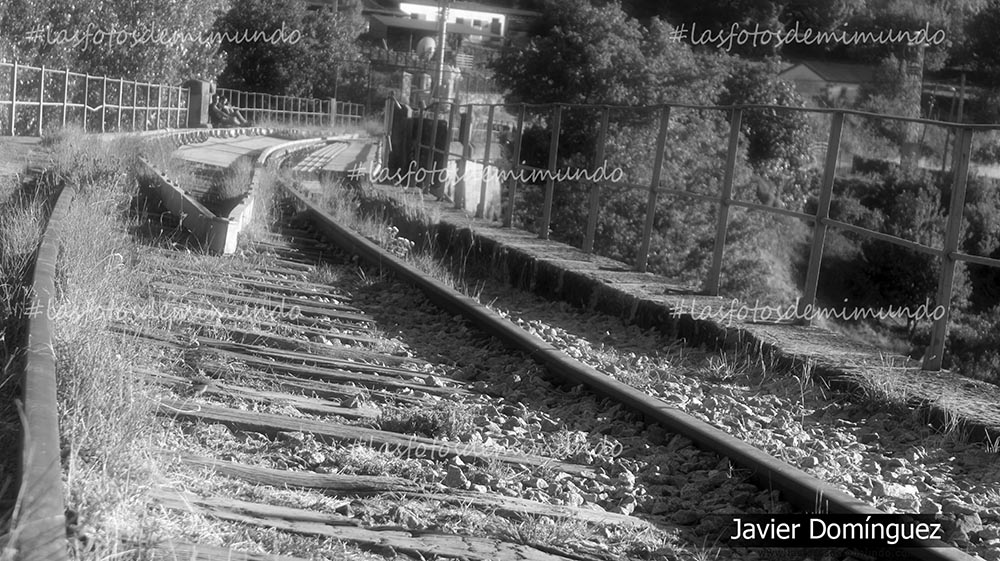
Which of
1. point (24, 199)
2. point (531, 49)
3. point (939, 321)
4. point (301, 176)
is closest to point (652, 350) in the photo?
point (939, 321)

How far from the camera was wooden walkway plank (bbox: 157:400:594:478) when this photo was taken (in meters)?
4.72

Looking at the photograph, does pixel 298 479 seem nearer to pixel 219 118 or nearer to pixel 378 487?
pixel 378 487

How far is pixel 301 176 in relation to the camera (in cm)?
2128

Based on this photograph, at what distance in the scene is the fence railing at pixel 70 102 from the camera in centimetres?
2530

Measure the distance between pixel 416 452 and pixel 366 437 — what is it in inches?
9.5

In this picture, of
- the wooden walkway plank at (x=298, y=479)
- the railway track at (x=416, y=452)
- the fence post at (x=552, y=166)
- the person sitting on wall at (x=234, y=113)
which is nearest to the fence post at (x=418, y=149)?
the fence post at (x=552, y=166)

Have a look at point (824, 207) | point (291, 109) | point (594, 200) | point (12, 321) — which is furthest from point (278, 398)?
point (291, 109)

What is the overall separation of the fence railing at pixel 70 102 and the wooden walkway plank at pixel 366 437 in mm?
20601

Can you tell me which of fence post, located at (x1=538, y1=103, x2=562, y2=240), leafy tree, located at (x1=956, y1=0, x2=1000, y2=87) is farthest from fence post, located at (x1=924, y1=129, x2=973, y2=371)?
leafy tree, located at (x1=956, y1=0, x2=1000, y2=87)

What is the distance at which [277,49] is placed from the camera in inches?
2566

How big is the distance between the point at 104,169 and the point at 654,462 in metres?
9.55

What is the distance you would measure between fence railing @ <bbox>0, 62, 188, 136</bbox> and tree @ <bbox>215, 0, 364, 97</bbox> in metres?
28.7

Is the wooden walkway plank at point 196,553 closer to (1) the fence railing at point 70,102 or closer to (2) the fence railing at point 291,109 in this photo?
(1) the fence railing at point 70,102

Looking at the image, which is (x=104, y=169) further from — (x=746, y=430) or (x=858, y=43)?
(x=858, y=43)
